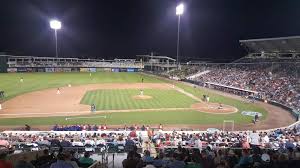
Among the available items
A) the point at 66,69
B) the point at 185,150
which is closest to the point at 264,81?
the point at 185,150

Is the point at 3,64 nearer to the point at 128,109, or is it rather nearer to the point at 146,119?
the point at 128,109

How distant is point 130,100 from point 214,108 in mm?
11044

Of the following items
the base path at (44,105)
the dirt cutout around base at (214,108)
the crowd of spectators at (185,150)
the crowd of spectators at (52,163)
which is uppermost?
the crowd of spectators at (52,163)

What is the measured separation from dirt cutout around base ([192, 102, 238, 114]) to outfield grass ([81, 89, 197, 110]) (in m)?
1.36

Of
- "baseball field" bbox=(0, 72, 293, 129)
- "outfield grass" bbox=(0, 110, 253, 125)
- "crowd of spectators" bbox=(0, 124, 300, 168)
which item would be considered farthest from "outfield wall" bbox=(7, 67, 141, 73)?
"crowd of spectators" bbox=(0, 124, 300, 168)

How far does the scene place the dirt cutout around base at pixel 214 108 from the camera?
1502 inches

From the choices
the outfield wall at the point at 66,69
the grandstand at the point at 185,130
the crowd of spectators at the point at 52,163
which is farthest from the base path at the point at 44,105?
the outfield wall at the point at 66,69

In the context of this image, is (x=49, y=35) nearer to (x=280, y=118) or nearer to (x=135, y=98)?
(x=135, y=98)

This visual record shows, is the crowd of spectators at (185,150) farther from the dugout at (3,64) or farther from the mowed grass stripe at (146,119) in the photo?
the dugout at (3,64)

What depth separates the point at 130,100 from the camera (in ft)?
145

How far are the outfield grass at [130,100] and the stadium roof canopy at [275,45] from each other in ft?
74.4

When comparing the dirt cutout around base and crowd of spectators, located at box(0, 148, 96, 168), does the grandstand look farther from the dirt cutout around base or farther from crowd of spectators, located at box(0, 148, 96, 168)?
the dirt cutout around base

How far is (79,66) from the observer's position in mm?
100188

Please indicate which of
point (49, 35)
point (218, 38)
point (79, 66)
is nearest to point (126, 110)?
point (218, 38)
